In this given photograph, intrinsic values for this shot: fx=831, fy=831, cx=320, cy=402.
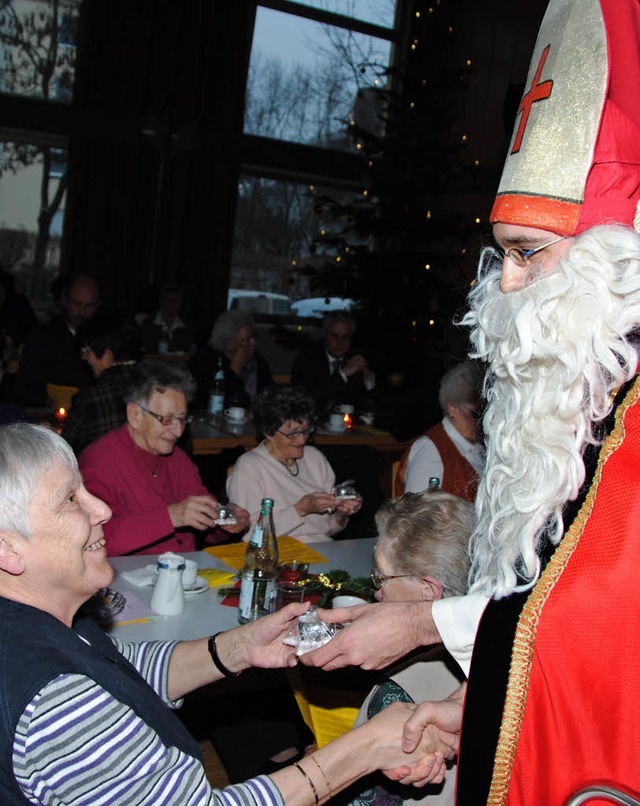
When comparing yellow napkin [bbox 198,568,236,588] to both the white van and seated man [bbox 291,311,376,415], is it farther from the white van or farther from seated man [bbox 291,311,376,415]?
the white van

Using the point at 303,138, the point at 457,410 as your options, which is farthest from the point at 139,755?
the point at 303,138

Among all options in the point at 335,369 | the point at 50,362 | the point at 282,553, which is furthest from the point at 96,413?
the point at 335,369

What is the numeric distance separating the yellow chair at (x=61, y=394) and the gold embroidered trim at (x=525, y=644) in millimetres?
4423

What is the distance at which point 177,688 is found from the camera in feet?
6.69

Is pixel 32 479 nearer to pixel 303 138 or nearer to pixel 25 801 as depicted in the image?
pixel 25 801

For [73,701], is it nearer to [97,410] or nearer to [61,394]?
[97,410]

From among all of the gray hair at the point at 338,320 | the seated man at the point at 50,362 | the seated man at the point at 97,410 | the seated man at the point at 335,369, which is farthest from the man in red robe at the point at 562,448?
the gray hair at the point at 338,320

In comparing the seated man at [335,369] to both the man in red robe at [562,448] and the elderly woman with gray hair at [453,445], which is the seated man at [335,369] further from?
the man in red robe at [562,448]

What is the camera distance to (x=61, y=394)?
5.44 meters

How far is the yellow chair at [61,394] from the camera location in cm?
540

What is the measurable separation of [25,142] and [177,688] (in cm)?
891

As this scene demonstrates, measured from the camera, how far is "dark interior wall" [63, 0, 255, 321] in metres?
9.72

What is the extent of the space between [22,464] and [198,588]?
1.40 meters

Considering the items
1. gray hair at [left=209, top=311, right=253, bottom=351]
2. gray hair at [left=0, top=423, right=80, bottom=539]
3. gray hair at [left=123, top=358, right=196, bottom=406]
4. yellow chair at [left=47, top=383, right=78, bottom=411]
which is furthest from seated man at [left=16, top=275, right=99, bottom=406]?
gray hair at [left=0, top=423, right=80, bottom=539]
